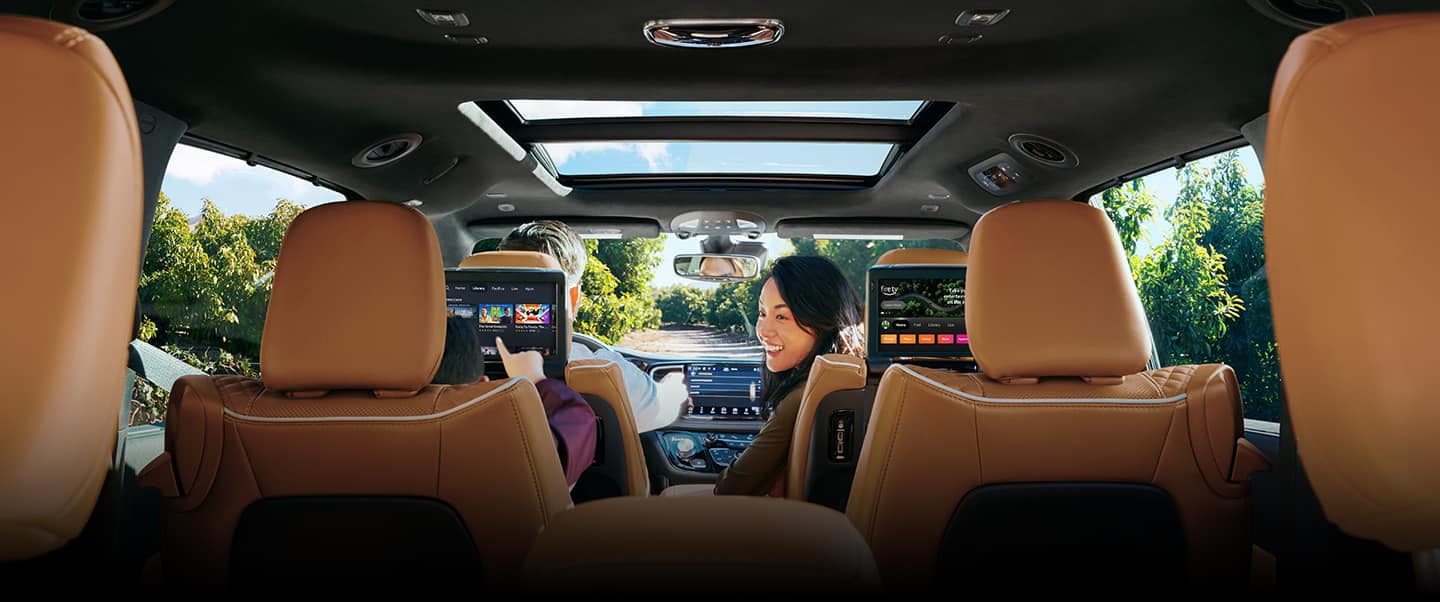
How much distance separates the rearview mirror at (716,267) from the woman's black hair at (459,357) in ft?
11.4

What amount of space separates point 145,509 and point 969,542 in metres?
2.58

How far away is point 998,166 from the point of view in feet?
13.5

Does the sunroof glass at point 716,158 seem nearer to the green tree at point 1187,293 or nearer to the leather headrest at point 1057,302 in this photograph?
the green tree at point 1187,293

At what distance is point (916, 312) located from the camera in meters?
3.96

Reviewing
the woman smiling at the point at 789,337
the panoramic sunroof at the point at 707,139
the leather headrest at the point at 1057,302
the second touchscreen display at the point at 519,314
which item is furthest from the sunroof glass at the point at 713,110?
the leather headrest at the point at 1057,302

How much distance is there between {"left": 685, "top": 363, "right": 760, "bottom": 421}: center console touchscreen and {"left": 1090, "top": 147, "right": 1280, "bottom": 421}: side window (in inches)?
88.6

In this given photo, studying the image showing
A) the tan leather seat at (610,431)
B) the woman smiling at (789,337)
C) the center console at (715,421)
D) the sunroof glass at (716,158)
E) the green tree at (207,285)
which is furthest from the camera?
the center console at (715,421)

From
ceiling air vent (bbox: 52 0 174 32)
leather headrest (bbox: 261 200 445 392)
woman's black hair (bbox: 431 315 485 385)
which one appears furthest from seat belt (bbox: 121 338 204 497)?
ceiling air vent (bbox: 52 0 174 32)

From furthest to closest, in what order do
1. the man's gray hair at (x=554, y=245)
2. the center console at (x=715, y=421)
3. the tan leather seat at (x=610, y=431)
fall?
1. the center console at (x=715, y=421)
2. the man's gray hair at (x=554, y=245)
3. the tan leather seat at (x=610, y=431)

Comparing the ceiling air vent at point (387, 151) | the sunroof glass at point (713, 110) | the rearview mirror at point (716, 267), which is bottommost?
the rearview mirror at point (716, 267)

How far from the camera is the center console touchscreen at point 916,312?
3930 mm

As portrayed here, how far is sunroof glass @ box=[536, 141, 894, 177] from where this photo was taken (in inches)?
174

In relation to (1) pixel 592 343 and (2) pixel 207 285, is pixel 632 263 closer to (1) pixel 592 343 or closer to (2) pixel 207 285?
(1) pixel 592 343

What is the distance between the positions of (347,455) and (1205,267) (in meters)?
4.31
